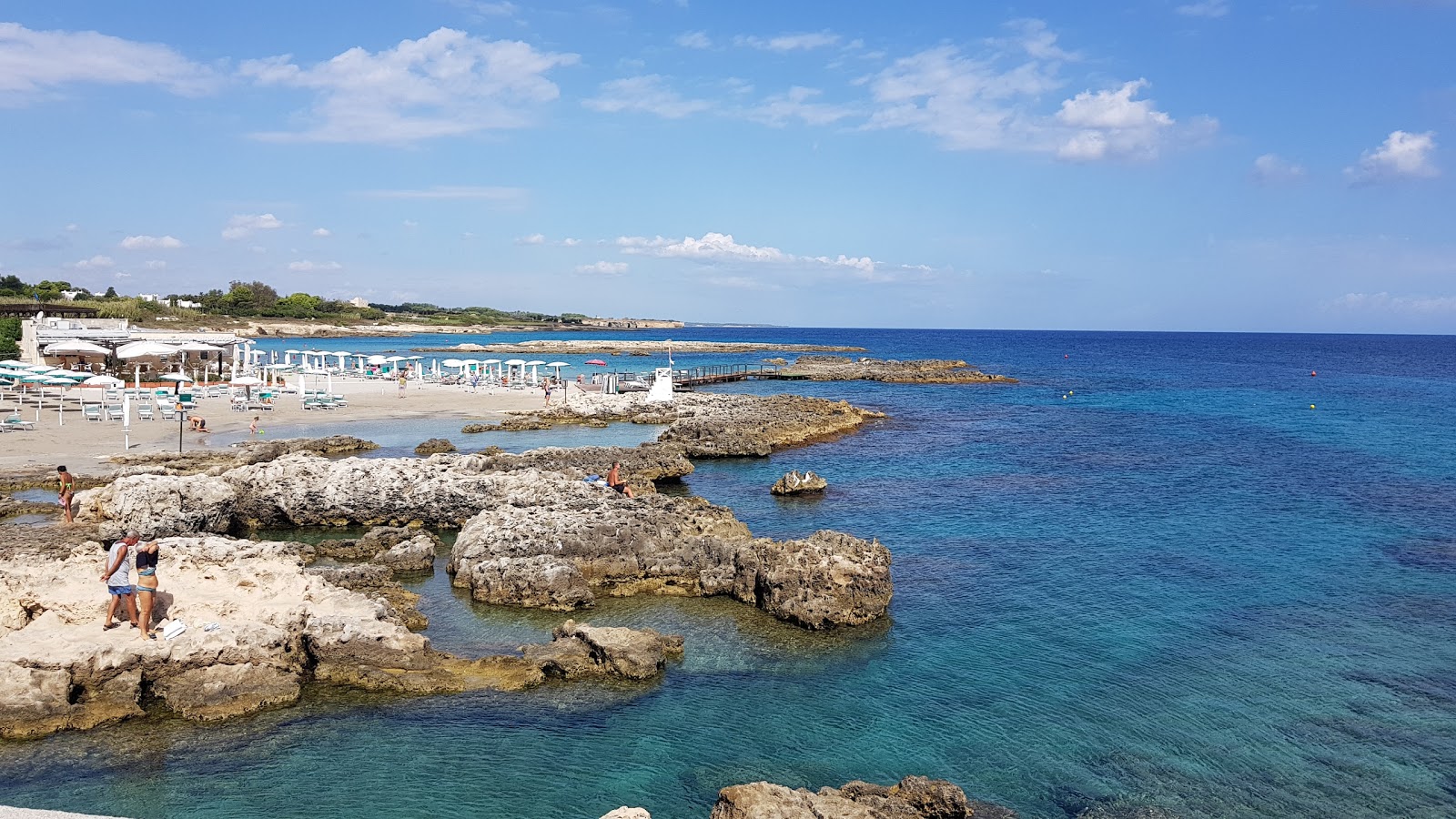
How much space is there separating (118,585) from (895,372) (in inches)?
3267

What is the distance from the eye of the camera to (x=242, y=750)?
1230 centimetres

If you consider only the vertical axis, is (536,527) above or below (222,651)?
above

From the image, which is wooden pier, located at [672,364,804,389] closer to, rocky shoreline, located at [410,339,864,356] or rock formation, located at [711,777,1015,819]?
rocky shoreline, located at [410,339,864,356]

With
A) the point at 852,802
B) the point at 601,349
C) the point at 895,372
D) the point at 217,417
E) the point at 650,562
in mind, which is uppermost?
the point at 601,349

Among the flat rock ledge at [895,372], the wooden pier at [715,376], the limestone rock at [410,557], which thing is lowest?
the limestone rock at [410,557]

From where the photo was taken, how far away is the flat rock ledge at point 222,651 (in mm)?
13141

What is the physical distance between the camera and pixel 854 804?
10.2m

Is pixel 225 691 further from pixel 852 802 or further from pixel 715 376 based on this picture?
pixel 715 376

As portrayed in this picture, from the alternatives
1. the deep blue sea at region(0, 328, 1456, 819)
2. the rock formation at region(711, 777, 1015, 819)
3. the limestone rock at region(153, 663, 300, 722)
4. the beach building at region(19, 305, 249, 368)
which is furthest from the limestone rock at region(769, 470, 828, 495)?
the beach building at region(19, 305, 249, 368)

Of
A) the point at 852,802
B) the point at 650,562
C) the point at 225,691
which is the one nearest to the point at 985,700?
the point at 852,802

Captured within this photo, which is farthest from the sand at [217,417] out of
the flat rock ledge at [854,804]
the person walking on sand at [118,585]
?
the flat rock ledge at [854,804]

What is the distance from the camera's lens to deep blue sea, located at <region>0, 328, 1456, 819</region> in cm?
1169

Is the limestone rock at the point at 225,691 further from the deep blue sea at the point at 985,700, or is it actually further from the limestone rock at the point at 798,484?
the limestone rock at the point at 798,484

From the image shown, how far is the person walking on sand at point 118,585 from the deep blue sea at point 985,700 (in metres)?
2.44
